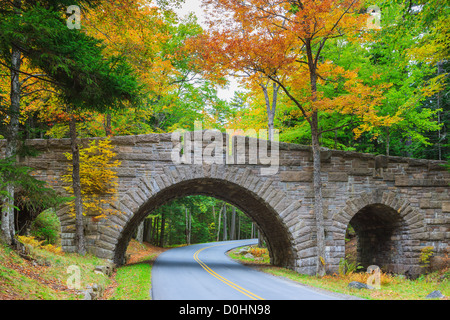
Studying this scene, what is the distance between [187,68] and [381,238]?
1322cm

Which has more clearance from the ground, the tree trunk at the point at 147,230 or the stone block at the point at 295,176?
the stone block at the point at 295,176

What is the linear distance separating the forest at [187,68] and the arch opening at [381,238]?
159 inches

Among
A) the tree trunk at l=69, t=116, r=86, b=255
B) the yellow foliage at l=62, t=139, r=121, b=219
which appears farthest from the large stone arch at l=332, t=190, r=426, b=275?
the tree trunk at l=69, t=116, r=86, b=255

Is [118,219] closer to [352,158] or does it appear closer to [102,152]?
[102,152]

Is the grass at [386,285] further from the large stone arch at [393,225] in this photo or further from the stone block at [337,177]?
the stone block at [337,177]

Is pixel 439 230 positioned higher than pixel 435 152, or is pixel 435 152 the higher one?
pixel 435 152

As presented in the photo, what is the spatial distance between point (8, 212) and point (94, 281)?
2548 millimetres

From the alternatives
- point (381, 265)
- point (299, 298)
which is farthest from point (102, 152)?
point (381, 265)

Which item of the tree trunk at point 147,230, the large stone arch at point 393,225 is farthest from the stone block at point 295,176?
the tree trunk at point 147,230

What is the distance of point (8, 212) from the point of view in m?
7.58

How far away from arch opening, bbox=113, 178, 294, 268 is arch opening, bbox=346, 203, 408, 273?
4.24m

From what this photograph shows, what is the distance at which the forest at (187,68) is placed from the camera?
6336mm

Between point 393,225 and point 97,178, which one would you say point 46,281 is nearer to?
point 97,178
